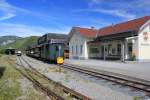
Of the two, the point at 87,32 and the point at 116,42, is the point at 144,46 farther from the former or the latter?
the point at 87,32

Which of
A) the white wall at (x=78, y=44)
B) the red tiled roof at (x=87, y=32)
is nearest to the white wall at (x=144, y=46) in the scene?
the white wall at (x=78, y=44)

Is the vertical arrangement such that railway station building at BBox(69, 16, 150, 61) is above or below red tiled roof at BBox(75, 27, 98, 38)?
below

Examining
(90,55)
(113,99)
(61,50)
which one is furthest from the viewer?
(90,55)

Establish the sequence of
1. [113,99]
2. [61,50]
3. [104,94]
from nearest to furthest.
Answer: [113,99] < [104,94] < [61,50]

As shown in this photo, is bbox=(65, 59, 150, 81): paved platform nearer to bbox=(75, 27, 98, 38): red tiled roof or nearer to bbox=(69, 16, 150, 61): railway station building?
bbox=(69, 16, 150, 61): railway station building

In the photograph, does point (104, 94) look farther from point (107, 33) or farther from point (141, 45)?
point (107, 33)

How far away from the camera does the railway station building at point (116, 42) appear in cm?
3269

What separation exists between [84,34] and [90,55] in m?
3.89

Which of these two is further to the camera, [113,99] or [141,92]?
[141,92]

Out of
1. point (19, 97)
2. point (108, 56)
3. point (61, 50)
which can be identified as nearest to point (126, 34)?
point (108, 56)

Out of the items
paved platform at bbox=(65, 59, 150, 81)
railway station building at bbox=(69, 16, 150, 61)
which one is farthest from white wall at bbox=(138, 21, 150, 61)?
paved platform at bbox=(65, 59, 150, 81)

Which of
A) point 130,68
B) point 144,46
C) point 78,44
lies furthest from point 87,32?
point 130,68

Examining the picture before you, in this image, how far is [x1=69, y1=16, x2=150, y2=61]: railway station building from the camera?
32688mm

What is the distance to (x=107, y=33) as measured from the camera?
1673 inches
